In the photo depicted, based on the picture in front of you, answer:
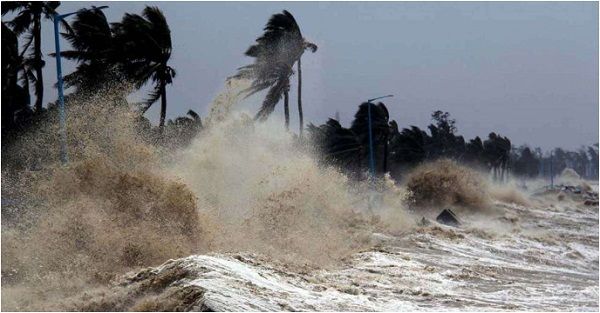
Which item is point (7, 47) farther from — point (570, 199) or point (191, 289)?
point (570, 199)

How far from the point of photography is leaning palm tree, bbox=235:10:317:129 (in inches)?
1492

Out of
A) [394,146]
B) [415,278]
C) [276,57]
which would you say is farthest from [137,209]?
[394,146]

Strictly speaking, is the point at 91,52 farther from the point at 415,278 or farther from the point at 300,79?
the point at 415,278

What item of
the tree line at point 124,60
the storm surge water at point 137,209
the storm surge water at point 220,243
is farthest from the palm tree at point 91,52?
the storm surge water at point 137,209

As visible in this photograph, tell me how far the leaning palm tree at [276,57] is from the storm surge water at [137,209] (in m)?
12.8

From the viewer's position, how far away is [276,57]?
1527 inches

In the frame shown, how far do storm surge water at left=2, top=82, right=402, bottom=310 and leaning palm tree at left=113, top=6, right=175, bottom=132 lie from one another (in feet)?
24.7

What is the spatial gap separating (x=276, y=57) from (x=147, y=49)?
871 centimetres

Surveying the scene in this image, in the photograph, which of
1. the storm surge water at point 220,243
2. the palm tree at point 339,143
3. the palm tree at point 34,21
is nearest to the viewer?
the storm surge water at point 220,243

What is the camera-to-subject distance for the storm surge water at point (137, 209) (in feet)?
40.7

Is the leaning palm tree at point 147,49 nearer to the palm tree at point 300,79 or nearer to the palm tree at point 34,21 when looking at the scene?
the palm tree at point 34,21

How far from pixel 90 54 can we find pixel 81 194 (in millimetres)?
18401

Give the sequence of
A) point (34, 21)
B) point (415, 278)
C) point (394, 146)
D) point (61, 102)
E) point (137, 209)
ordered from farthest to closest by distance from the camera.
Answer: point (394, 146)
point (34, 21)
point (61, 102)
point (415, 278)
point (137, 209)

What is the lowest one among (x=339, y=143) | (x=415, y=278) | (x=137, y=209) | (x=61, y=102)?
(x=415, y=278)
